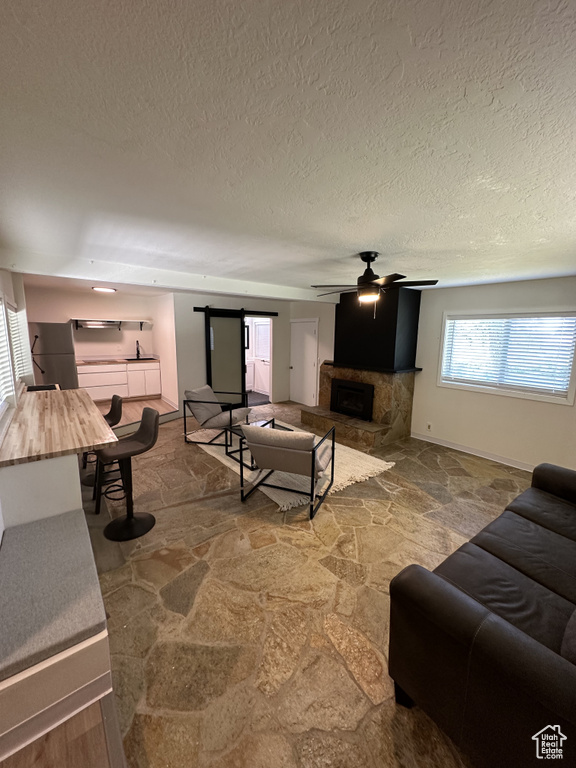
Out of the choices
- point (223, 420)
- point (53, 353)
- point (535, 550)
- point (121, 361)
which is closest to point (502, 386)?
point (535, 550)

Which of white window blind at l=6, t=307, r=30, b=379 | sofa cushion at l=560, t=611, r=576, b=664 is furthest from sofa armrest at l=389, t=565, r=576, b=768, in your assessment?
white window blind at l=6, t=307, r=30, b=379

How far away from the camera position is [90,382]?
604 cm

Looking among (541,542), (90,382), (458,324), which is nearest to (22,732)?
(541,542)

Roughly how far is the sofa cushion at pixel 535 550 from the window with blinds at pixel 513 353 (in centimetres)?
260

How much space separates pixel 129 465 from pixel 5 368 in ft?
4.29

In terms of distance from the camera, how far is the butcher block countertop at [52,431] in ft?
5.50

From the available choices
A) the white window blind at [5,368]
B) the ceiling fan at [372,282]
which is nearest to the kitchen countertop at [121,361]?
the white window blind at [5,368]

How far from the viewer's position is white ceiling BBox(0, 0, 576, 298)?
0.72 meters

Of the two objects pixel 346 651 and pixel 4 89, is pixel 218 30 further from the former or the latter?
pixel 346 651

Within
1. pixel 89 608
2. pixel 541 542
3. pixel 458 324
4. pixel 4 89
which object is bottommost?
pixel 541 542

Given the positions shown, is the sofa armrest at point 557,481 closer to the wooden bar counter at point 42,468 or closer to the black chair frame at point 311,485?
the black chair frame at point 311,485

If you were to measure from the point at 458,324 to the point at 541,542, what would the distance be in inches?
138

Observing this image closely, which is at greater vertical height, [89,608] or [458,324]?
[458,324]

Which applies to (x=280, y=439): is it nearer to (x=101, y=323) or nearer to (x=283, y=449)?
(x=283, y=449)
